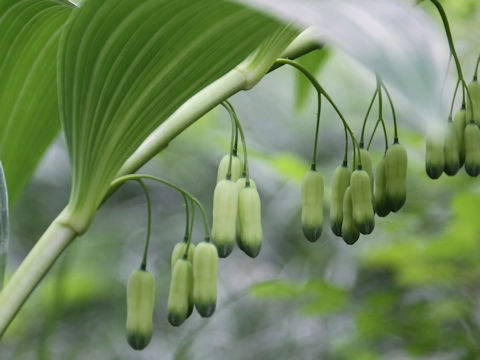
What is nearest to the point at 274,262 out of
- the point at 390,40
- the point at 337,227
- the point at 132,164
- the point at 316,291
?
the point at 316,291

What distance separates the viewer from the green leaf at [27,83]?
0.61 meters

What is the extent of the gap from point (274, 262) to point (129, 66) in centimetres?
239

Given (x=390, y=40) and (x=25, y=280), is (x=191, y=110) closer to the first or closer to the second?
(x=25, y=280)

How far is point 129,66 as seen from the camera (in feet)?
1.56

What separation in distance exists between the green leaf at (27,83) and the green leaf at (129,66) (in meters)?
0.13

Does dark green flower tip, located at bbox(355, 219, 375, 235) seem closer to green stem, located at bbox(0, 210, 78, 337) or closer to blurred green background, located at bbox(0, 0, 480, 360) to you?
green stem, located at bbox(0, 210, 78, 337)

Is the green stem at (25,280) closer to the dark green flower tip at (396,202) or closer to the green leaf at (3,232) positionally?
the green leaf at (3,232)

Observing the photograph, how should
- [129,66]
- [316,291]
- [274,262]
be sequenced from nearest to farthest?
1. [129,66]
2. [316,291]
3. [274,262]

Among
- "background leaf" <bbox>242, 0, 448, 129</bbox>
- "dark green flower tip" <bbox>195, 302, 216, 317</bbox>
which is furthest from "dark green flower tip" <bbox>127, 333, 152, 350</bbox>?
"background leaf" <bbox>242, 0, 448, 129</bbox>

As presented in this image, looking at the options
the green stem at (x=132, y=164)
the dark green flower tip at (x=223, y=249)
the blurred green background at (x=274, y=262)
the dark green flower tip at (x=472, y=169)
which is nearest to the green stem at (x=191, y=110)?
the green stem at (x=132, y=164)

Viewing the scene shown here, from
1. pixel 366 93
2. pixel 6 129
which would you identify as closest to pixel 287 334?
pixel 366 93

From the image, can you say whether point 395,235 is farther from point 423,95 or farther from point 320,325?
point 423,95

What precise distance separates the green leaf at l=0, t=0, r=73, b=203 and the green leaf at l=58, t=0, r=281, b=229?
126mm

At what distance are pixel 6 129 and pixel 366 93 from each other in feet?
8.94
